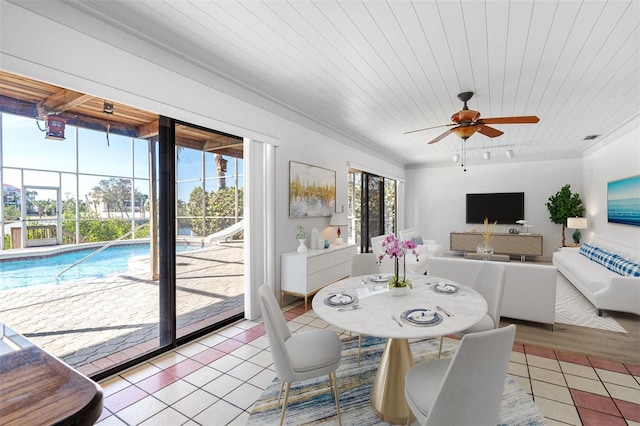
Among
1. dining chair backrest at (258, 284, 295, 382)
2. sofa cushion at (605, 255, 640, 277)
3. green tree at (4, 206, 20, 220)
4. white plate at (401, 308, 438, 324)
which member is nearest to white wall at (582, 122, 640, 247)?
sofa cushion at (605, 255, 640, 277)

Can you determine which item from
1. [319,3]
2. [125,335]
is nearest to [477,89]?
[319,3]

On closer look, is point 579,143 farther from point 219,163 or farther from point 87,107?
point 87,107

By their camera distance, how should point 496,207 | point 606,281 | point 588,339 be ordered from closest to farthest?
point 588,339 → point 606,281 → point 496,207

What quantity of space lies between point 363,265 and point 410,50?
7.04ft

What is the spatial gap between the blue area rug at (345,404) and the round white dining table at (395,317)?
0.47ft

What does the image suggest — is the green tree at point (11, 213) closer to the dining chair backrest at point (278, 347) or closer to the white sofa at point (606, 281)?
the dining chair backrest at point (278, 347)

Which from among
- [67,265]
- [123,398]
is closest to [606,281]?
[123,398]

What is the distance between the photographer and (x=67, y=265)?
228cm

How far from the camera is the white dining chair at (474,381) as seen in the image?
1.17 m

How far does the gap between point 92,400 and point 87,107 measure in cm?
252

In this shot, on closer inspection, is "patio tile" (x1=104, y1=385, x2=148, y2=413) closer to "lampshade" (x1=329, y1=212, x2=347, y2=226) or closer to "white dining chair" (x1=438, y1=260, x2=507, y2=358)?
"white dining chair" (x1=438, y1=260, x2=507, y2=358)

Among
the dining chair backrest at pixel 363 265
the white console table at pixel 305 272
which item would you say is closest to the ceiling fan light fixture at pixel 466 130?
the dining chair backrest at pixel 363 265

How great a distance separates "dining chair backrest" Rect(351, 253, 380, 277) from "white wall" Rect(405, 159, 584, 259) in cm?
599

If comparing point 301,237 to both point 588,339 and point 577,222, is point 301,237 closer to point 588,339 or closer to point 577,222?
point 588,339
